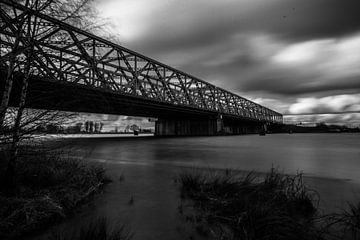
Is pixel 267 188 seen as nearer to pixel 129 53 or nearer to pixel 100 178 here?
pixel 100 178

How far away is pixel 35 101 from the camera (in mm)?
3049

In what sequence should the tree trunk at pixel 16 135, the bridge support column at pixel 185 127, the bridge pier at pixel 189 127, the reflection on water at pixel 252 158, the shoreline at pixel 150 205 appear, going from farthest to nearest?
the bridge support column at pixel 185 127, the bridge pier at pixel 189 127, the reflection on water at pixel 252 158, the shoreline at pixel 150 205, the tree trunk at pixel 16 135

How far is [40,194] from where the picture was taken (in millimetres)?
3568

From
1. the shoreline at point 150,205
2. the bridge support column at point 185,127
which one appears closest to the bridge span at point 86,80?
the bridge support column at point 185,127

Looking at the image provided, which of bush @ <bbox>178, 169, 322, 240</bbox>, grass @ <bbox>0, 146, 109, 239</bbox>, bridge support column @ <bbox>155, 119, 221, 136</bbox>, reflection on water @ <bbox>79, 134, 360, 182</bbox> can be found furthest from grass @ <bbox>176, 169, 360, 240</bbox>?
bridge support column @ <bbox>155, 119, 221, 136</bbox>

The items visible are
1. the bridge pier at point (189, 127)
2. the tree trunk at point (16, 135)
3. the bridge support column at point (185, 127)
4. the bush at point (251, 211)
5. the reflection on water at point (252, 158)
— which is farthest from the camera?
the bridge support column at point (185, 127)

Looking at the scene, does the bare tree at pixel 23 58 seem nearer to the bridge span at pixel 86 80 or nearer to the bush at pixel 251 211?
the bridge span at pixel 86 80

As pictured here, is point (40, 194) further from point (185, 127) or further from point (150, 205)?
point (185, 127)

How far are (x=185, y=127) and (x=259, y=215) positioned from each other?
60457mm

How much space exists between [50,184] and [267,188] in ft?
16.2

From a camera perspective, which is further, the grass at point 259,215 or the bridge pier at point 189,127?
the bridge pier at point 189,127

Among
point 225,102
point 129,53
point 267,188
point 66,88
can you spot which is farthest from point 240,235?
point 225,102

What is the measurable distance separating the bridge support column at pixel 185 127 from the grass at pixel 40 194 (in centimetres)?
5711

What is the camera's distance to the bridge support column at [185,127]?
61809 millimetres
